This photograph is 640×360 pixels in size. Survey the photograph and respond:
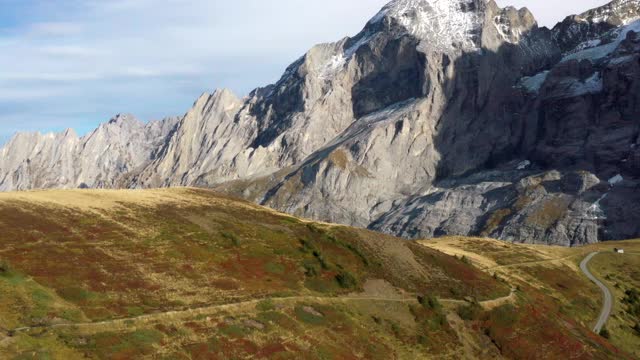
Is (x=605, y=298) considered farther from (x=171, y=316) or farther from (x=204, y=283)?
(x=171, y=316)

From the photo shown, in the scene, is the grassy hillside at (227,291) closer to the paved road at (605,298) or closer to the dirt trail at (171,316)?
the dirt trail at (171,316)

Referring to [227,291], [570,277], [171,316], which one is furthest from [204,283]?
[570,277]

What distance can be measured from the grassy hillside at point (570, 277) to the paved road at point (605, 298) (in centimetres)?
89

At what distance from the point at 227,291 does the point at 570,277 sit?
83.2 m

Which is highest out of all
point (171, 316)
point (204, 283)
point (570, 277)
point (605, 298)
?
point (204, 283)

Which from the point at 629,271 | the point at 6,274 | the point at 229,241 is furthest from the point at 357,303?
the point at 629,271

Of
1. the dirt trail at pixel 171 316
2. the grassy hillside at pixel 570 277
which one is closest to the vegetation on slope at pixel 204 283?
the dirt trail at pixel 171 316

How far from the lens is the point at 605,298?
119 metres

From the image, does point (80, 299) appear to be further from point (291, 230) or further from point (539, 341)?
point (539, 341)

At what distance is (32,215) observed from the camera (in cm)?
7544

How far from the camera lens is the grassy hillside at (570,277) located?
103m

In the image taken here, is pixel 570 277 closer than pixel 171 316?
No

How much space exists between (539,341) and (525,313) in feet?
25.3

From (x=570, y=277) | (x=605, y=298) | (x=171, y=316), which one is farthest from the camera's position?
(x=570, y=277)
